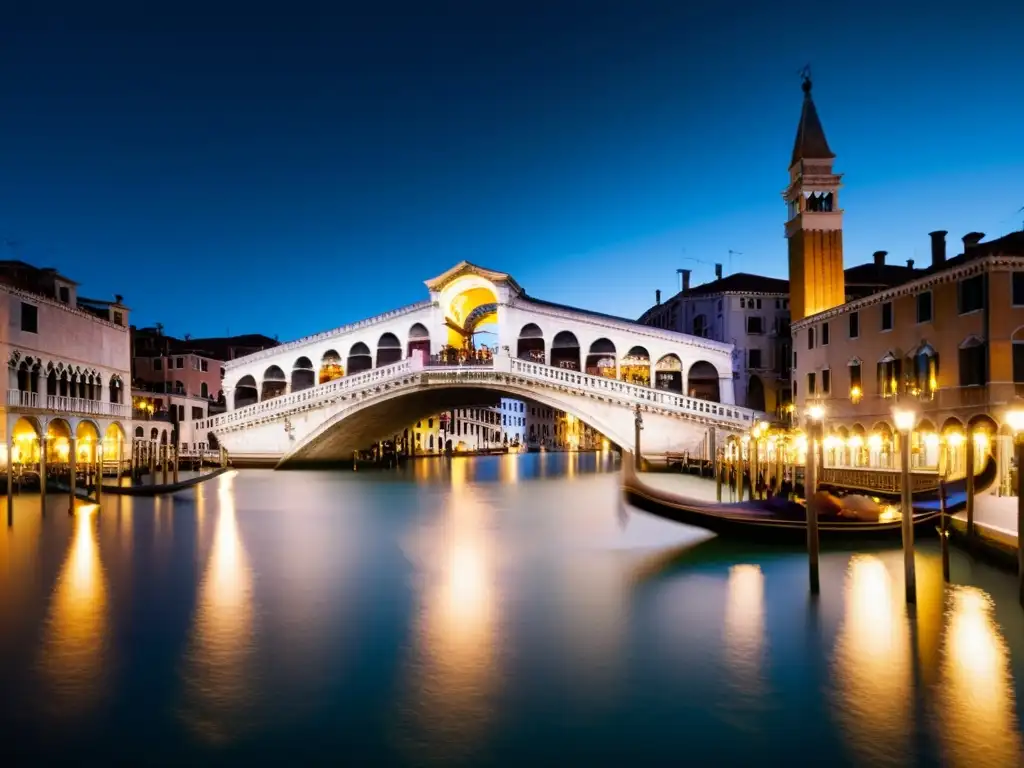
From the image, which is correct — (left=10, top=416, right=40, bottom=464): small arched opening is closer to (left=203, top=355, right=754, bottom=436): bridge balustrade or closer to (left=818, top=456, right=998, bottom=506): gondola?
(left=203, top=355, right=754, bottom=436): bridge balustrade

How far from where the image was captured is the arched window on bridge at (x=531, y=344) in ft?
72.6

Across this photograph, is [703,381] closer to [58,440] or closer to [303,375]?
[303,375]

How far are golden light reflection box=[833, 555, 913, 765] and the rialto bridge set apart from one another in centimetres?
1116

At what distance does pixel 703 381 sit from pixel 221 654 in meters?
18.8

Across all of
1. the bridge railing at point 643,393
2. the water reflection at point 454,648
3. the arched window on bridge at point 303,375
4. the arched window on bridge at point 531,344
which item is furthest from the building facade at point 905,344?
the arched window on bridge at point 303,375

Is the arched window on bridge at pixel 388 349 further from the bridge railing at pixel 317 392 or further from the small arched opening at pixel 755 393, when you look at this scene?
the small arched opening at pixel 755 393

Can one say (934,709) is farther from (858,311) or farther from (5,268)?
(5,268)

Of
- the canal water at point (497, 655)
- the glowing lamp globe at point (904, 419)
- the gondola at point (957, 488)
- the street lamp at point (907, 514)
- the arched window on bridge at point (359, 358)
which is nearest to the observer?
the canal water at point (497, 655)

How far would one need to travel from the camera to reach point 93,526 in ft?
34.6

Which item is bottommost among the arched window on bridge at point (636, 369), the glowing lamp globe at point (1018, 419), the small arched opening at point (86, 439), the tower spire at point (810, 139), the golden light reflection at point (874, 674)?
the golden light reflection at point (874, 674)

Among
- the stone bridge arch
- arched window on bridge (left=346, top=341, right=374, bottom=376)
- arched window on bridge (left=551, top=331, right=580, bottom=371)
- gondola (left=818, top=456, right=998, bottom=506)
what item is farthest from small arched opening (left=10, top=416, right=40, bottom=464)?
gondola (left=818, top=456, right=998, bottom=506)

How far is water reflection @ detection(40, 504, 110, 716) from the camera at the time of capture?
4.17 metres

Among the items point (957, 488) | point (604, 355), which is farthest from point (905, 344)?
point (604, 355)

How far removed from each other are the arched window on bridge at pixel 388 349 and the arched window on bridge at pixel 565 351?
172 inches
